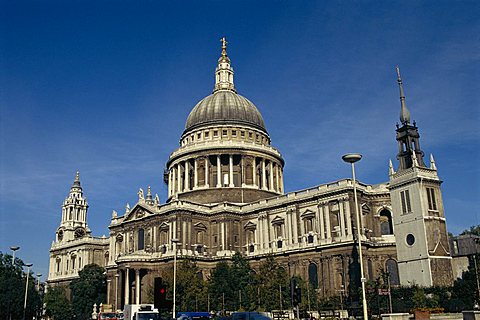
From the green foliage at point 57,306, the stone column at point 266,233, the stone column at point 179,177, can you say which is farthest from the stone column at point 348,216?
the green foliage at point 57,306

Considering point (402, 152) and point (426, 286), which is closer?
point (426, 286)

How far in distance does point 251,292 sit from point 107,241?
51.6m

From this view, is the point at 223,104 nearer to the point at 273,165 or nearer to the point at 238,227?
the point at 273,165

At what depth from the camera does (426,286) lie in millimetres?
57406

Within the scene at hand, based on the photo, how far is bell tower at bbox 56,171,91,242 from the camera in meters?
117

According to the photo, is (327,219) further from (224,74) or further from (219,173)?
(224,74)

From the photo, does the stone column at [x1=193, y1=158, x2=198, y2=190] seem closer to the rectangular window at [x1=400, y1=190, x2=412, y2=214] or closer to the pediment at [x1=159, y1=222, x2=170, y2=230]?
the pediment at [x1=159, y1=222, x2=170, y2=230]

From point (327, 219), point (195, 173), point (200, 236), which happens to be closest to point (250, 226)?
point (200, 236)

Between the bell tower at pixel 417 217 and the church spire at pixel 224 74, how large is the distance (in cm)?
4372

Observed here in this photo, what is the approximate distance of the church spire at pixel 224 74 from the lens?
10144cm

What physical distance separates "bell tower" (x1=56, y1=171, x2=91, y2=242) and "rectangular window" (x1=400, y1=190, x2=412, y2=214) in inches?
3055

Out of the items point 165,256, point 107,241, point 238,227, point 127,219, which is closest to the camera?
point 165,256

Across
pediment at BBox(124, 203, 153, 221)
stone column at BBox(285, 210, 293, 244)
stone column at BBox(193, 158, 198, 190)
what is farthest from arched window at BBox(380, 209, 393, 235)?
pediment at BBox(124, 203, 153, 221)

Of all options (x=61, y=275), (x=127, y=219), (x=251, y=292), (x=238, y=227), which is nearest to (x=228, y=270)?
(x=251, y=292)
